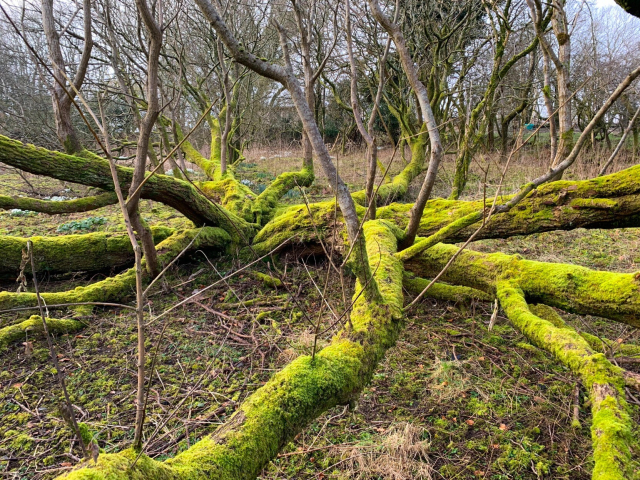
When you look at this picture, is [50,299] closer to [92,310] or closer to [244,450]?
[92,310]

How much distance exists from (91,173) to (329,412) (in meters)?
2.94

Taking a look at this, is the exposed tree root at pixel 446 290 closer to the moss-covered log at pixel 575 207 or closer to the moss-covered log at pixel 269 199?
the moss-covered log at pixel 575 207

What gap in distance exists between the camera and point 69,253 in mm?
4109

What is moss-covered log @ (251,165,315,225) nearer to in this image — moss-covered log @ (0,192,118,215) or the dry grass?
moss-covered log @ (0,192,118,215)

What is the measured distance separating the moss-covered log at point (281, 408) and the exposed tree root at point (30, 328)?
2734 millimetres

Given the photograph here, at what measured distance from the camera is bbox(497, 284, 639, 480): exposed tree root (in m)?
1.28

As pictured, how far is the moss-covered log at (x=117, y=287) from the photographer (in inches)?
134

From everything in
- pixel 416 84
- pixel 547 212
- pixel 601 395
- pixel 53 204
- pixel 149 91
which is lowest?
pixel 601 395

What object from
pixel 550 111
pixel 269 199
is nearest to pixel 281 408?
pixel 269 199

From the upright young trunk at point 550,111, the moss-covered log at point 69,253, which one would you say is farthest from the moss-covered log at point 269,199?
the upright young trunk at point 550,111

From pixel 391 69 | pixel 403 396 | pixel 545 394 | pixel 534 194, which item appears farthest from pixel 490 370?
pixel 391 69

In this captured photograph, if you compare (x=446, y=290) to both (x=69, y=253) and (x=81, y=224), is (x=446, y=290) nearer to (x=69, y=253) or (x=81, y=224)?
(x=69, y=253)

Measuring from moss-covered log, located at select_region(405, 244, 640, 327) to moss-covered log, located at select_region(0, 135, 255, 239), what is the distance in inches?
81.3

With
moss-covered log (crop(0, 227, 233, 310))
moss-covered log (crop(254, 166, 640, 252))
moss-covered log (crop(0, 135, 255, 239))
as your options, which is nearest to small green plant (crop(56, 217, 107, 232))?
moss-covered log (crop(0, 227, 233, 310))
